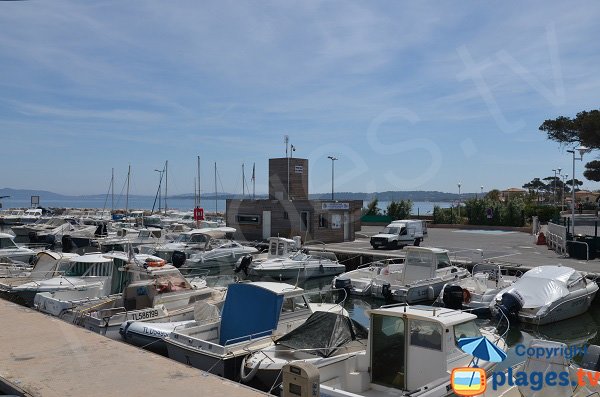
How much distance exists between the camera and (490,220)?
2074 inches

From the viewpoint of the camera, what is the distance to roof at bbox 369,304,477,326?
31.2 feet

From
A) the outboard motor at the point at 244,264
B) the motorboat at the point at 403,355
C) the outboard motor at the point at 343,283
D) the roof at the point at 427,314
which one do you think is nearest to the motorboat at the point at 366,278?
the outboard motor at the point at 343,283

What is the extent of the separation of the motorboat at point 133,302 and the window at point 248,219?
19.8 meters

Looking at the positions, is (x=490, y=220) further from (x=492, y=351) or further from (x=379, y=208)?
(x=492, y=351)

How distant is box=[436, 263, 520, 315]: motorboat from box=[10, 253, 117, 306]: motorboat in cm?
1169

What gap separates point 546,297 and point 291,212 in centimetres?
2165

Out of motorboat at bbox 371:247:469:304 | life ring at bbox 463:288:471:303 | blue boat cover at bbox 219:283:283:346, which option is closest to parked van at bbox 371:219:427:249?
motorboat at bbox 371:247:469:304

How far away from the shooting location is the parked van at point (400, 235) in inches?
1347

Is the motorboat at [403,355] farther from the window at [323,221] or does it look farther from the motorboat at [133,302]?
the window at [323,221]

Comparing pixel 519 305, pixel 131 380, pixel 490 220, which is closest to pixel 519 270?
pixel 519 305

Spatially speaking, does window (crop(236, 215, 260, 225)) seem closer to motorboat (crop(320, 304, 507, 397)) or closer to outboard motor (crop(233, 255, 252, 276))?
outboard motor (crop(233, 255, 252, 276))

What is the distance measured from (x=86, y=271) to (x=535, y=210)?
48242mm

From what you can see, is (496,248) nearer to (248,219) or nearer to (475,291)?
(475,291)

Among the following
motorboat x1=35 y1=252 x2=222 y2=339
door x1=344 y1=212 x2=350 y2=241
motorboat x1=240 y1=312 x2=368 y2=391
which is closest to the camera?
motorboat x1=240 y1=312 x2=368 y2=391
